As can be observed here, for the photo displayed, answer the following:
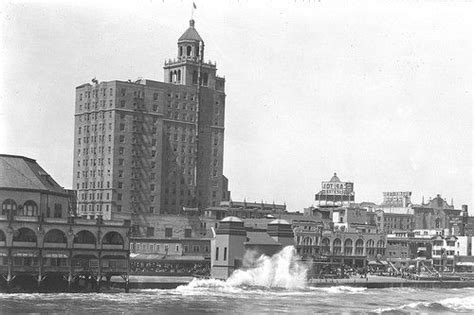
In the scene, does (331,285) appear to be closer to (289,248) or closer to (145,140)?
(289,248)

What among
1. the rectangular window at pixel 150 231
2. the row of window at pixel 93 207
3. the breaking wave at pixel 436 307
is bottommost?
the breaking wave at pixel 436 307

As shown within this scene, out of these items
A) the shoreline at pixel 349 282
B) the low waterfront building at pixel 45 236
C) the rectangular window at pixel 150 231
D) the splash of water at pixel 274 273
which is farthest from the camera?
the rectangular window at pixel 150 231

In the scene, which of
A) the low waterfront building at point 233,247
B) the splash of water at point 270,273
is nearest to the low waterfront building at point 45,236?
the splash of water at point 270,273

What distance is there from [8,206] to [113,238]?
15.2 m

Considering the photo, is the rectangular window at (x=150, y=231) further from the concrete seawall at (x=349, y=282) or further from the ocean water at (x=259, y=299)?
the ocean water at (x=259, y=299)

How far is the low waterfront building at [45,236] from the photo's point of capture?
120m

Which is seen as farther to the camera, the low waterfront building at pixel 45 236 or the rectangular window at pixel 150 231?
the rectangular window at pixel 150 231

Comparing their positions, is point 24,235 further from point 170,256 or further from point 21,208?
point 170,256

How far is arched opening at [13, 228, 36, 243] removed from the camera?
396ft

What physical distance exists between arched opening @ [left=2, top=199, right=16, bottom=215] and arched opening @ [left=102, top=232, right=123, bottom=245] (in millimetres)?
13107

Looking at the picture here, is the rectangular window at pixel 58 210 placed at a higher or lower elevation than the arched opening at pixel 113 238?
higher

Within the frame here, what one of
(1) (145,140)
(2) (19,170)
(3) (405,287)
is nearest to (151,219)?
(1) (145,140)

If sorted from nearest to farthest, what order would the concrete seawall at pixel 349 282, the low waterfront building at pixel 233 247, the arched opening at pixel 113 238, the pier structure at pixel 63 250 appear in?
1. the pier structure at pixel 63 250
2. the arched opening at pixel 113 238
3. the concrete seawall at pixel 349 282
4. the low waterfront building at pixel 233 247

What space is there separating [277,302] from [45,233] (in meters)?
31.5
